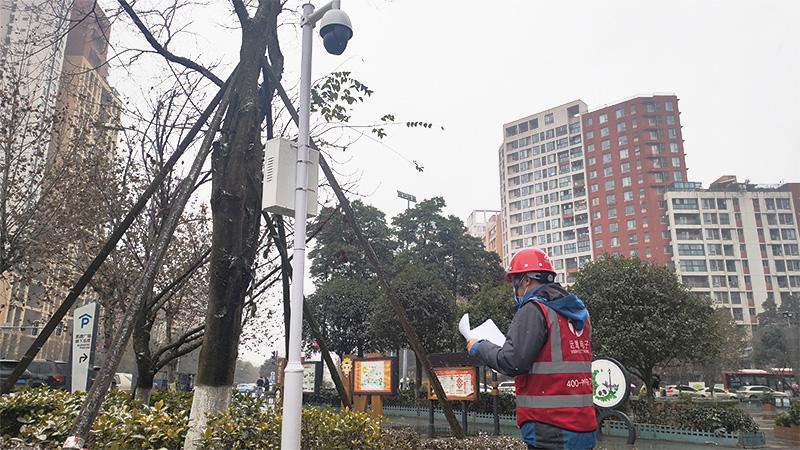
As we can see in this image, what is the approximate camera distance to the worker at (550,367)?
274 cm

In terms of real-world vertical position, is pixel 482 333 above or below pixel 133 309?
below

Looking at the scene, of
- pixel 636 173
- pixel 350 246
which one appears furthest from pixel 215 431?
pixel 636 173

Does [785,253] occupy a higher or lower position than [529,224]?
lower

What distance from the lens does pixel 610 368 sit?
8.09 meters

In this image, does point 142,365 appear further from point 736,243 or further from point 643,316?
point 736,243

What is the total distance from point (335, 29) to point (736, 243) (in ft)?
254

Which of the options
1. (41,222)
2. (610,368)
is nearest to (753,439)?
(610,368)

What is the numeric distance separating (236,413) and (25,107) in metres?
10.9

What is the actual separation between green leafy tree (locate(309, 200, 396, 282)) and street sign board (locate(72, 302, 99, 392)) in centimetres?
2560

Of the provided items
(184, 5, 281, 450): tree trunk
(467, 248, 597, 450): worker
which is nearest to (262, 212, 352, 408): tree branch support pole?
(184, 5, 281, 450): tree trunk

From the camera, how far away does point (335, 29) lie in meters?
4.46

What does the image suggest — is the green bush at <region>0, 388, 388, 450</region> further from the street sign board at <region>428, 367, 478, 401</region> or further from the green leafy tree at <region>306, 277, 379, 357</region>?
the green leafy tree at <region>306, 277, 379, 357</region>

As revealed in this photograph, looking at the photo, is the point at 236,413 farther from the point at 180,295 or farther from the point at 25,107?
the point at 25,107

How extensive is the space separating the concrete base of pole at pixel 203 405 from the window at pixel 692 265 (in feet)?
234
